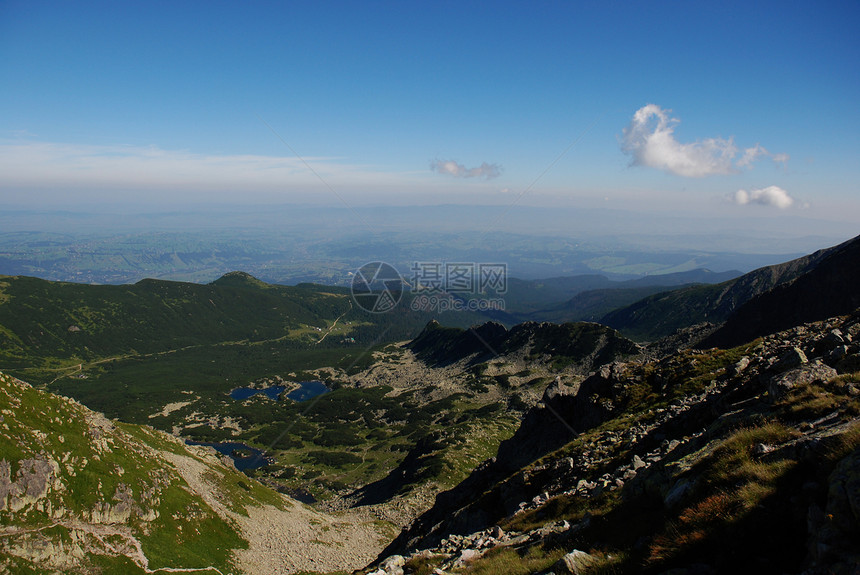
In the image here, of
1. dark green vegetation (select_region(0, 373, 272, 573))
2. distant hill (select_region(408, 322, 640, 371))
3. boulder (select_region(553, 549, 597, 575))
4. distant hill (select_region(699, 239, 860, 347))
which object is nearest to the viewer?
boulder (select_region(553, 549, 597, 575))

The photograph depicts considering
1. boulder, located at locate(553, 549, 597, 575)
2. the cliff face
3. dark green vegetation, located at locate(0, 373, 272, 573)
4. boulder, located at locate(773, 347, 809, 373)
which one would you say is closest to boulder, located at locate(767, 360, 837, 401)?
the cliff face

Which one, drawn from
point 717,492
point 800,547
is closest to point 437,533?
→ point 717,492

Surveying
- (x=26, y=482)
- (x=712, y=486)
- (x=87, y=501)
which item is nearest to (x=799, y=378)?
(x=712, y=486)

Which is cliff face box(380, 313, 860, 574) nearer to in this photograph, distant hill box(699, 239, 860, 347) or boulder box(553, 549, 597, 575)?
boulder box(553, 549, 597, 575)

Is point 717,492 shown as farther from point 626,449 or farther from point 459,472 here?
point 459,472

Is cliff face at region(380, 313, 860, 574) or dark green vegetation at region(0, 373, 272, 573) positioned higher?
cliff face at region(380, 313, 860, 574)

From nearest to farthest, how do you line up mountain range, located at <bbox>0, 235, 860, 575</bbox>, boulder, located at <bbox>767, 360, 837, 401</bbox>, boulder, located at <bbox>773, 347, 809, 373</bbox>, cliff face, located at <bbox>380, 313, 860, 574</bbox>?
cliff face, located at <bbox>380, 313, 860, 574</bbox> → mountain range, located at <bbox>0, 235, 860, 575</bbox> → boulder, located at <bbox>767, 360, 837, 401</bbox> → boulder, located at <bbox>773, 347, 809, 373</bbox>

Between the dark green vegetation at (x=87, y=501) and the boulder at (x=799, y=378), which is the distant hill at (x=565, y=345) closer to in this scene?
the dark green vegetation at (x=87, y=501)
